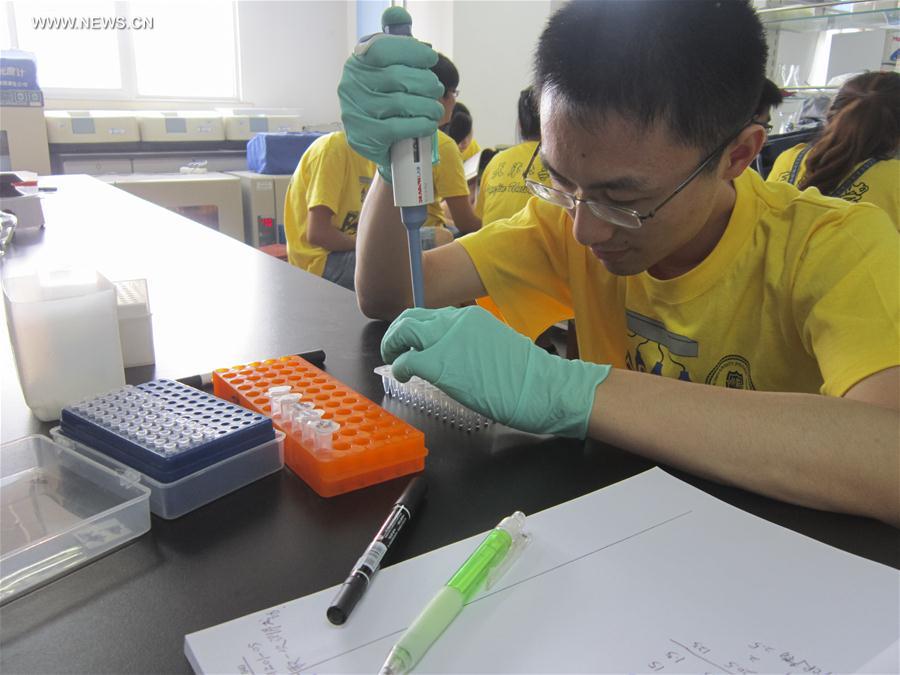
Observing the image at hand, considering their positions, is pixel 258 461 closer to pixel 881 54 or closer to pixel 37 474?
pixel 37 474

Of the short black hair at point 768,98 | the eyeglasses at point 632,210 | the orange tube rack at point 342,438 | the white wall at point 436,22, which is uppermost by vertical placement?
the white wall at point 436,22

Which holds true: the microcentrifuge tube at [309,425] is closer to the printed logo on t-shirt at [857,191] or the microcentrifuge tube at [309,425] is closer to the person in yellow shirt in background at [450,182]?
the person in yellow shirt in background at [450,182]

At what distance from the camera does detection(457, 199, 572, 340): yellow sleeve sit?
1156 mm

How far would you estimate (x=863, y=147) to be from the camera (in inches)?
83.7

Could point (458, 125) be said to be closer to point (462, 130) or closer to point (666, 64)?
point (462, 130)

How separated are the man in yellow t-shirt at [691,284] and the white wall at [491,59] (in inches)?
116

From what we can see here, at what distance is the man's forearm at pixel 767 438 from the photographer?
2.03 ft

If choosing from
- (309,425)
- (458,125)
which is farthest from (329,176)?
(309,425)

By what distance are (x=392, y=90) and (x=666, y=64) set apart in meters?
0.32

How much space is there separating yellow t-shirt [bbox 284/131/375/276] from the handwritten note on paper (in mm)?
1980

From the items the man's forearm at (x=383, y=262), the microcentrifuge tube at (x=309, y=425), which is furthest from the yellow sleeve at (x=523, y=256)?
the microcentrifuge tube at (x=309, y=425)

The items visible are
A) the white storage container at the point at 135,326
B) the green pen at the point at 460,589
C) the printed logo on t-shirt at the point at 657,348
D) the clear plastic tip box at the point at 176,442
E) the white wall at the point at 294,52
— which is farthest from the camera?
the white wall at the point at 294,52

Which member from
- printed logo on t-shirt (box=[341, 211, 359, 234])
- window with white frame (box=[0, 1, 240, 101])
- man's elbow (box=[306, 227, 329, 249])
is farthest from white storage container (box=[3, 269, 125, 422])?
window with white frame (box=[0, 1, 240, 101])

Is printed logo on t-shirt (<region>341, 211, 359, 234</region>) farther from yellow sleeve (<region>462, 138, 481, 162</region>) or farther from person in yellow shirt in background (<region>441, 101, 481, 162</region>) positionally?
yellow sleeve (<region>462, 138, 481, 162</region>)
